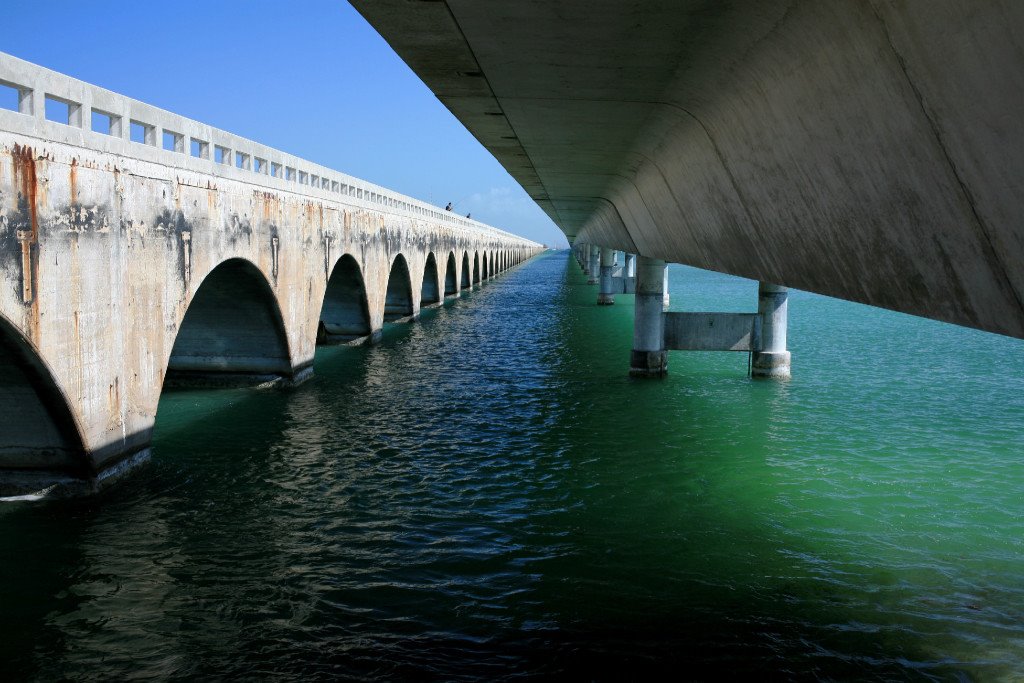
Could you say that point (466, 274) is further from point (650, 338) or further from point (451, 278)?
point (650, 338)

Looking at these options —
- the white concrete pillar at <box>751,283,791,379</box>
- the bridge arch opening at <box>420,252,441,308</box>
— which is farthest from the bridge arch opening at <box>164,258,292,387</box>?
the bridge arch opening at <box>420,252,441,308</box>

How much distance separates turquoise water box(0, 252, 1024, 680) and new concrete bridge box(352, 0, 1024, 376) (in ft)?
12.9

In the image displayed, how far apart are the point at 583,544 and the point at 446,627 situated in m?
3.07

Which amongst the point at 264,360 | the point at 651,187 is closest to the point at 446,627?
the point at 651,187

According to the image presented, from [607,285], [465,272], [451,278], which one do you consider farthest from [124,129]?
[465,272]

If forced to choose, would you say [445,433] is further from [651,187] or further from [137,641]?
[137,641]

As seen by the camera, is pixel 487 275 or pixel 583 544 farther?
pixel 487 275

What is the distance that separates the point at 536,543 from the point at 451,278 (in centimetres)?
5007

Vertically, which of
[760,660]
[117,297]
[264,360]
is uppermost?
[117,297]

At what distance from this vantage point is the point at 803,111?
6.76 meters

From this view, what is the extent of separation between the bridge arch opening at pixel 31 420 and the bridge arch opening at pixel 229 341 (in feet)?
28.7

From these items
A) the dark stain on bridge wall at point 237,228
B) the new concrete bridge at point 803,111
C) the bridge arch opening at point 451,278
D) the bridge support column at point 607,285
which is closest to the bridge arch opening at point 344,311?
the dark stain on bridge wall at point 237,228

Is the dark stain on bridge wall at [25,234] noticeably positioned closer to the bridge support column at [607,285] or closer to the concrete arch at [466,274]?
the bridge support column at [607,285]

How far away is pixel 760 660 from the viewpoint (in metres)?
8.91
